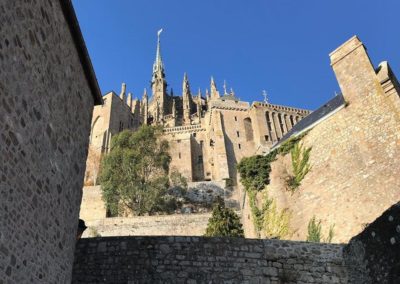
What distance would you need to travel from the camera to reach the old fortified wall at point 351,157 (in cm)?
1371

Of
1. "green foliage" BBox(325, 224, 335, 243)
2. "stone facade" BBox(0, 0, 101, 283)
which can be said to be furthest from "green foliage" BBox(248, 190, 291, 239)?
"stone facade" BBox(0, 0, 101, 283)

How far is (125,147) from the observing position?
34.7 m

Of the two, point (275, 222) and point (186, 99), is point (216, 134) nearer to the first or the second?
point (186, 99)

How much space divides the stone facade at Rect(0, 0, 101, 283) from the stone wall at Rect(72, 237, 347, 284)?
166cm

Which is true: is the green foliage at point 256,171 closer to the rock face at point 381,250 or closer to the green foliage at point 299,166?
the green foliage at point 299,166

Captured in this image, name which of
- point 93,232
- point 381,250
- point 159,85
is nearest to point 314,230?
point 381,250

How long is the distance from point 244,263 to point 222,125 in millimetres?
42045

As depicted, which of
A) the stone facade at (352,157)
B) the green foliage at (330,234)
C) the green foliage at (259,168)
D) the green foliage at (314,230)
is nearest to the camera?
the stone facade at (352,157)

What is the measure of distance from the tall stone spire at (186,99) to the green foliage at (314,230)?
50.9 metres

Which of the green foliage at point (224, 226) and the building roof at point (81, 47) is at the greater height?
the green foliage at point (224, 226)

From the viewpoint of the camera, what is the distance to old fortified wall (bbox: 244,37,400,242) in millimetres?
13711

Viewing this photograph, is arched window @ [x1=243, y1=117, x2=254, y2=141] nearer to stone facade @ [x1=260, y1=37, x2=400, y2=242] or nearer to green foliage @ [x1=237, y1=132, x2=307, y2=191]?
green foliage @ [x1=237, y1=132, x2=307, y2=191]

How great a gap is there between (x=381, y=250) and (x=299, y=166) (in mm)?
10357

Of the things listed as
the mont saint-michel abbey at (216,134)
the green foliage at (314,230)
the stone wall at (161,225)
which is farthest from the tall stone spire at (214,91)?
the green foliage at (314,230)
